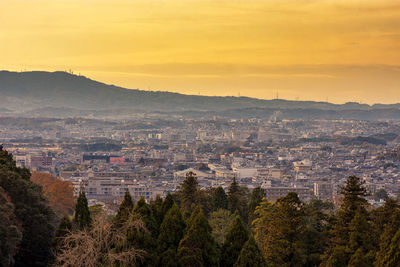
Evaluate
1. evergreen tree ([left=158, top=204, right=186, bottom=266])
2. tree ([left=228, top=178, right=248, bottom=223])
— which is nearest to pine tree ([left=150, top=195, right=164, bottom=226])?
evergreen tree ([left=158, top=204, right=186, bottom=266])

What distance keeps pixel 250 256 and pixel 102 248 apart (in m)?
3.80

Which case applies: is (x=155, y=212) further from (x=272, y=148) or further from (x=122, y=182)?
(x=272, y=148)

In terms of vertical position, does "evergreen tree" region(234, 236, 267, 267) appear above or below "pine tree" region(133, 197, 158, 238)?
below

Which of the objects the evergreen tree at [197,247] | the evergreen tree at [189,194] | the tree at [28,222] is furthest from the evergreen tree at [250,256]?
the evergreen tree at [189,194]

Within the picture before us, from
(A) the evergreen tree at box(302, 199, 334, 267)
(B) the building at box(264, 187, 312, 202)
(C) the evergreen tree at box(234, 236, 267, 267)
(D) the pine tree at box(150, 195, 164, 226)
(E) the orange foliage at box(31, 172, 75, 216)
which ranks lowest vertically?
(B) the building at box(264, 187, 312, 202)

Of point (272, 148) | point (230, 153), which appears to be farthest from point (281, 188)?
point (272, 148)

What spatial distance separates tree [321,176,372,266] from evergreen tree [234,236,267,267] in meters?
2.44

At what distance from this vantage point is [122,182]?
87625 millimetres

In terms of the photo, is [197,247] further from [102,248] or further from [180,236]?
[102,248]

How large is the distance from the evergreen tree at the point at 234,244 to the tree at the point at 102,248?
94.4 inches

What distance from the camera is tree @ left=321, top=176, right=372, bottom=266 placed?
19.6 m

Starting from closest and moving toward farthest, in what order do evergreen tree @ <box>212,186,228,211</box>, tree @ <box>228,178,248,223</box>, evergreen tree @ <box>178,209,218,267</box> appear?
evergreen tree @ <box>178,209,218,267</box>
evergreen tree @ <box>212,186,228,211</box>
tree @ <box>228,178,248,223</box>

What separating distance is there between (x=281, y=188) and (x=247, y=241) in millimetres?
65752

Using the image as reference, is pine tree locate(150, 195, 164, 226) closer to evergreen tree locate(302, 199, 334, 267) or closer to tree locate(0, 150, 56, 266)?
tree locate(0, 150, 56, 266)
